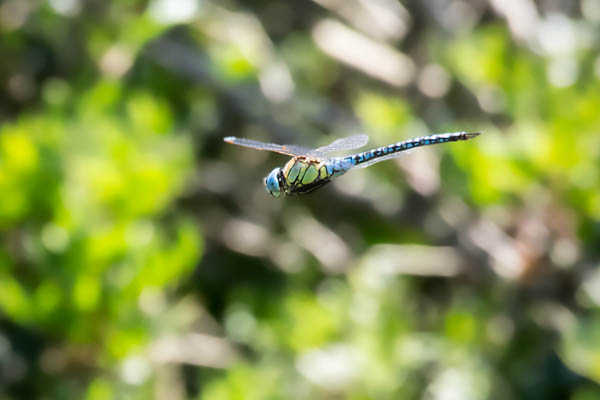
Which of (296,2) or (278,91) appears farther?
(296,2)

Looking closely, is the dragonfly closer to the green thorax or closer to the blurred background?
the green thorax

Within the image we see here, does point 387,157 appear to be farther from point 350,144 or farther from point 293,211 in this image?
point 293,211

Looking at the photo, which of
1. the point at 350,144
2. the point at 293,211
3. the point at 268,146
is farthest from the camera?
the point at 293,211

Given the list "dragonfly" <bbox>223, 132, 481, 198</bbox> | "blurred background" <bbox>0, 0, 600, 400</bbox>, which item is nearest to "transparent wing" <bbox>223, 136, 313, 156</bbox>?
"dragonfly" <bbox>223, 132, 481, 198</bbox>

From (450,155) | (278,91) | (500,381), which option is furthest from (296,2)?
(500,381)

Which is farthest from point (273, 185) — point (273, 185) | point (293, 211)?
point (293, 211)

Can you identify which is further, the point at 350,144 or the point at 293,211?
the point at 293,211

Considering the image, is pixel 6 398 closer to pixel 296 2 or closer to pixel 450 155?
pixel 450 155

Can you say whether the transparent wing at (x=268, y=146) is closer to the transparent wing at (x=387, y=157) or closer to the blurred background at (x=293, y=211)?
the transparent wing at (x=387, y=157)

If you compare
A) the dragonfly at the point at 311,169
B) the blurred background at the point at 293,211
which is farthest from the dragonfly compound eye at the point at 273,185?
the blurred background at the point at 293,211
